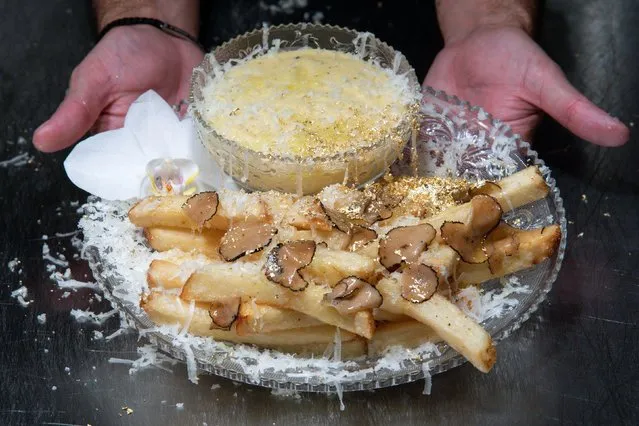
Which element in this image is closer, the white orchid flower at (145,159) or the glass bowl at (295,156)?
the glass bowl at (295,156)

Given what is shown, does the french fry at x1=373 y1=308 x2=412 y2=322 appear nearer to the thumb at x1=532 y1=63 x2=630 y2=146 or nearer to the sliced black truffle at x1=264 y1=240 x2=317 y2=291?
the sliced black truffle at x1=264 y1=240 x2=317 y2=291

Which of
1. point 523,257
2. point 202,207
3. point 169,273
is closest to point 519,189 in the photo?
point 523,257

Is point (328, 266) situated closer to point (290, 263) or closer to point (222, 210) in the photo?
point (290, 263)

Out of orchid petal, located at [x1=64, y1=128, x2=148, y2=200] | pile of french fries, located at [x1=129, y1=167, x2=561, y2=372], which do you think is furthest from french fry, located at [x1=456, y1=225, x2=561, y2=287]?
orchid petal, located at [x1=64, y1=128, x2=148, y2=200]

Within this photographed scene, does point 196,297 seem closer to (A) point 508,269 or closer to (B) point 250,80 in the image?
(A) point 508,269

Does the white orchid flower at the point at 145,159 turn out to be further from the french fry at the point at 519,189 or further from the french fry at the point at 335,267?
the french fry at the point at 519,189

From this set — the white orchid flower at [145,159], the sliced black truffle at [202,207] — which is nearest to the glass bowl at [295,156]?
the white orchid flower at [145,159]
